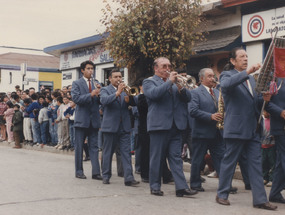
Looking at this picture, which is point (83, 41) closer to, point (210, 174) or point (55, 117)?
point (55, 117)

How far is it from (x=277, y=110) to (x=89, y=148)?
3900mm

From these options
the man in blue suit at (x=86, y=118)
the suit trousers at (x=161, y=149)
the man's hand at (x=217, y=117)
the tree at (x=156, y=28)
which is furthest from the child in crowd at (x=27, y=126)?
the man's hand at (x=217, y=117)

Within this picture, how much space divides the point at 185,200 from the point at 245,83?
182 centimetres

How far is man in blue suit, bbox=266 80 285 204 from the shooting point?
247 inches

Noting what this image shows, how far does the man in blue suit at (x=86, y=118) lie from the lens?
8703 millimetres

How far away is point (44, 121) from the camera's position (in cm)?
1548

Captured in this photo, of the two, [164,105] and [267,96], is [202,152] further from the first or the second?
[267,96]

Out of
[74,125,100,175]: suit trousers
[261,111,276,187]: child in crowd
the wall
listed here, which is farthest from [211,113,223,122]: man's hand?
the wall

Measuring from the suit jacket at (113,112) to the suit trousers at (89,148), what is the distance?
0.71 meters

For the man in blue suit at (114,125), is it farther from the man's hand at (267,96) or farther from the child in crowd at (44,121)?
the child in crowd at (44,121)

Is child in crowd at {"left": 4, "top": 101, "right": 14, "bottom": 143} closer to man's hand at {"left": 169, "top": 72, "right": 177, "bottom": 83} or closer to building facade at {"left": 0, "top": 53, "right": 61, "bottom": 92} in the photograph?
man's hand at {"left": 169, "top": 72, "right": 177, "bottom": 83}

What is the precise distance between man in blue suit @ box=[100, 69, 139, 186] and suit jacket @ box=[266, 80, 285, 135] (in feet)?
8.75

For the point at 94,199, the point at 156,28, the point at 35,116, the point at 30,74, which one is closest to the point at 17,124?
the point at 35,116

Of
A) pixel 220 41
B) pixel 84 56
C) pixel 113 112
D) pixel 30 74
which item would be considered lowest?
pixel 113 112
